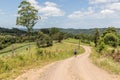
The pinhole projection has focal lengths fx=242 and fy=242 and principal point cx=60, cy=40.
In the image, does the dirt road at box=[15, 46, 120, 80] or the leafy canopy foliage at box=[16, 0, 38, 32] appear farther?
the leafy canopy foliage at box=[16, 0, 38, 32]

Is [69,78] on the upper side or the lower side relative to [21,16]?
lower

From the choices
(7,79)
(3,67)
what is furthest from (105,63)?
(7,79)

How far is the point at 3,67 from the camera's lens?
75.3ft

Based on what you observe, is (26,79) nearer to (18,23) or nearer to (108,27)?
(18,23)

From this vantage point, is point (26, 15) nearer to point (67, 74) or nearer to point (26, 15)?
point (26, 15)

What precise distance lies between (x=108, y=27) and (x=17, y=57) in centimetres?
12501

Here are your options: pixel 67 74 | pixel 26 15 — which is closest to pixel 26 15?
pixel 26 15

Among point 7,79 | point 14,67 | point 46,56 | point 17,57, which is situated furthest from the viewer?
point 46,56

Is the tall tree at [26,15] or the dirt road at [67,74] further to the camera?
the tall tree at [26,15]

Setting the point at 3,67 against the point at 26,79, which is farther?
the point at 3,67

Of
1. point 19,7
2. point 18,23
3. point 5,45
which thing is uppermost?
point 19,7

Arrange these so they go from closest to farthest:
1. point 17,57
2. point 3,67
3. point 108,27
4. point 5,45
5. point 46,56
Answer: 1. point 3,67
2. point 17,57
3. point 46,56
4. point 5,45
5. point 108,27

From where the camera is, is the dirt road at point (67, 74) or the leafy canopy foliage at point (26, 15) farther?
the leafy canopy foliage at point (26, 15)

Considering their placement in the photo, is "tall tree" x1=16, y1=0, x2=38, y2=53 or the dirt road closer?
the dirt road
